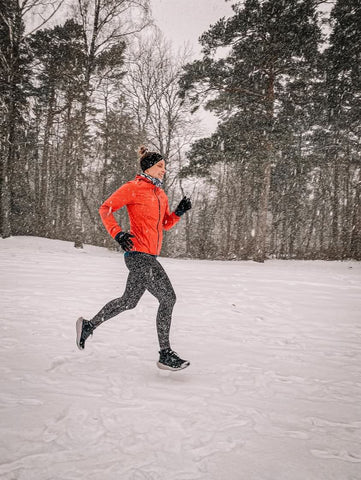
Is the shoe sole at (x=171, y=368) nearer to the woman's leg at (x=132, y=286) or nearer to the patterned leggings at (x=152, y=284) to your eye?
the patterned leggings at (x=152, y=284)

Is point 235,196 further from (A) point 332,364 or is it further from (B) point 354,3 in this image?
(A) point 332,364

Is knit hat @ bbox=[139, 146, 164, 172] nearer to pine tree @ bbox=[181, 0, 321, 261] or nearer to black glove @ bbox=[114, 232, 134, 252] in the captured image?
black glove @ bbox=[114, 232, 134, 252]

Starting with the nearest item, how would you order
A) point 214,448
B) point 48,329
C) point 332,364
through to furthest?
1. point 214,448
2. point 332,364
3. point 48,329

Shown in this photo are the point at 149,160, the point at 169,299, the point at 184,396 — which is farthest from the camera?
the point at 149,160

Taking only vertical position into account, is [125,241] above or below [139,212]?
below

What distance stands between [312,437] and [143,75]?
22.2 m

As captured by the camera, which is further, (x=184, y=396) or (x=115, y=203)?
(x=115, y=203)

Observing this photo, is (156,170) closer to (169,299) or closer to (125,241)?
(125,241)

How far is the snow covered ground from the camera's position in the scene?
5.06 ft

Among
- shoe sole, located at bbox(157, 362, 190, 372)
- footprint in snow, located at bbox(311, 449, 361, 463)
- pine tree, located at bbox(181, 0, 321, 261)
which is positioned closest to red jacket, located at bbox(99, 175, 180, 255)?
shoe sole, located at bbox(157, 362, 190, 372)

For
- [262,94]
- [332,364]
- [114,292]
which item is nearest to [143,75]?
[262,94]

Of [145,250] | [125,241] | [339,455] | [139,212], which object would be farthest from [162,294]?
[339,455]

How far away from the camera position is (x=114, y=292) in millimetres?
6199

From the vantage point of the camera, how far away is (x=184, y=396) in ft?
7.46
